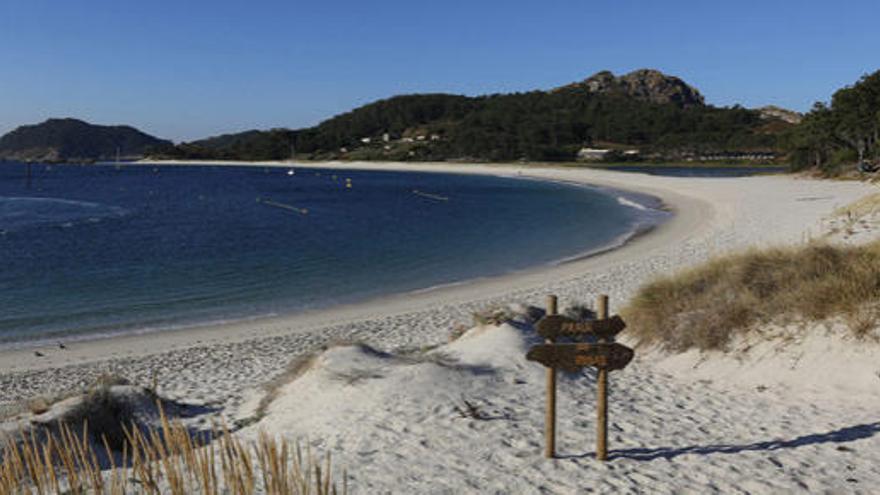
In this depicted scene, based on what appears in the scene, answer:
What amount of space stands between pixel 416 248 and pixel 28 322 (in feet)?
56.9

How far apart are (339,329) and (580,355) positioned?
10862mm

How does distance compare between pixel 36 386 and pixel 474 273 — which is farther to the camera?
pixel 474 273

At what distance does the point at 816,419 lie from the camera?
8211 mm

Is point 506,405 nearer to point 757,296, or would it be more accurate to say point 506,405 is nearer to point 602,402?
point 602,402

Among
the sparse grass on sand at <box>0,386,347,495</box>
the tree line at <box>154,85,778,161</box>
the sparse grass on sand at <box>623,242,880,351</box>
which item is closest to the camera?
the sparse grass on sand at <box>0,386,347,495</box>

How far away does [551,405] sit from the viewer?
7035 millimetres

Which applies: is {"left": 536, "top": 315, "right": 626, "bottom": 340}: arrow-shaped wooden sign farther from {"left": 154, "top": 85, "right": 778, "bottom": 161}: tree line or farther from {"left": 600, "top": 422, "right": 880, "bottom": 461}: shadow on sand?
{"left": 154, "top": 85, "right": 778, "bottom": 161}: tree line

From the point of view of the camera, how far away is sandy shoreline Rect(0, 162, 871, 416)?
13.1m

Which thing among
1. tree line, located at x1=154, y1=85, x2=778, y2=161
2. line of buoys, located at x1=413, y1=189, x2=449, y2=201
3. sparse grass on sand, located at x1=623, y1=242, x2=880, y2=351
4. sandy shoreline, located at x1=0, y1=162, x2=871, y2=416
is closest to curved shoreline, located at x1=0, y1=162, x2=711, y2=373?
sandy shoreline, located at x1=0, y1=162, x2=871, y2=416

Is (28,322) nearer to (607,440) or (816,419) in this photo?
(607,440)

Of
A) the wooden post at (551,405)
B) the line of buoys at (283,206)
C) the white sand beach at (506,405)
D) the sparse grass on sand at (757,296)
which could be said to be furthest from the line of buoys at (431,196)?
the wooden post at (551,405)

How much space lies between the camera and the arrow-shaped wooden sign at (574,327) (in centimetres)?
678

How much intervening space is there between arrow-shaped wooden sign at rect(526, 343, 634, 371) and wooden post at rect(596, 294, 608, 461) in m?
0.11

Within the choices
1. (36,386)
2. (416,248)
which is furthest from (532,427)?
(416,248)
